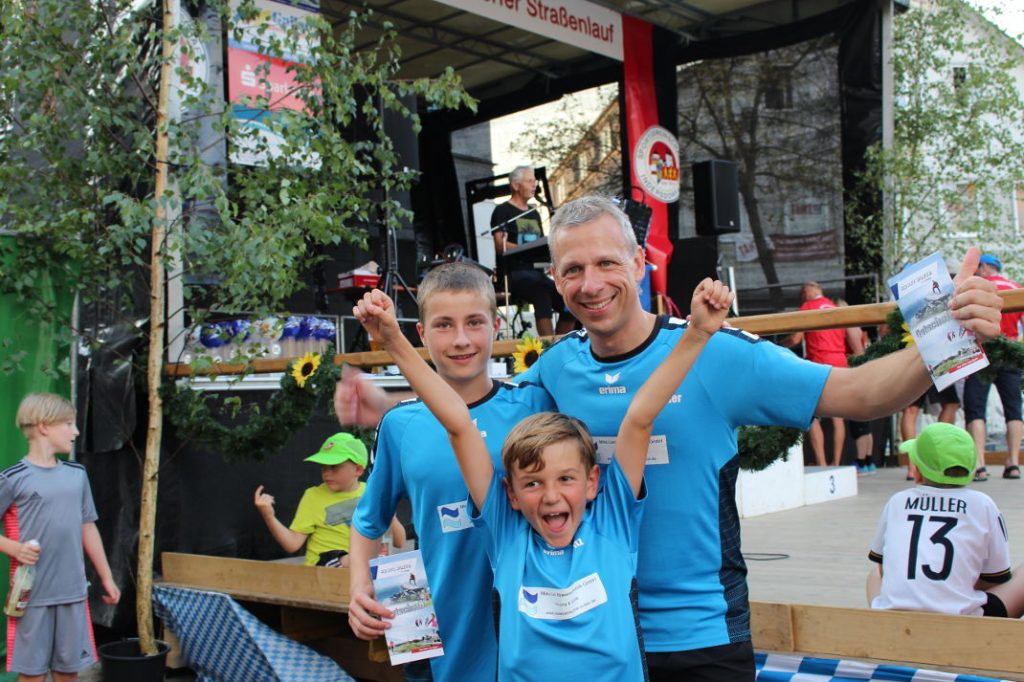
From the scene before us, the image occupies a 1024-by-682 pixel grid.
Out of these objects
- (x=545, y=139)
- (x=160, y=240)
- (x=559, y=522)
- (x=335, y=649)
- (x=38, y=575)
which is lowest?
(x=335, y=649)

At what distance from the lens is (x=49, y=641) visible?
4.44 m

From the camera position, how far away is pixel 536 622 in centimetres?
193

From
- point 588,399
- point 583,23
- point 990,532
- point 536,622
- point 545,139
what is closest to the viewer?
point 536,622

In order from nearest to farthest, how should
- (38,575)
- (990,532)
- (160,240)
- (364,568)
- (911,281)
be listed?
1. (911,281)
2. (364,568)
3. (990,532)
4. (38,575)
5. (160,240)

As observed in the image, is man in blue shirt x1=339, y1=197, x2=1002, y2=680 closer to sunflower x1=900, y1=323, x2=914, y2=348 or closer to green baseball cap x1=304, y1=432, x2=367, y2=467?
sunflower x1=900, y1=323, x2=914, y2=348

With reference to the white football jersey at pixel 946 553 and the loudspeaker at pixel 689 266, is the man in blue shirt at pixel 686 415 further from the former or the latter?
the loudspeaker at pixel 689 266

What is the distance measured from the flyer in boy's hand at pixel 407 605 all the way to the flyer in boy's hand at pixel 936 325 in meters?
1.28

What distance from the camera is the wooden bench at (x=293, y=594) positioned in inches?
182

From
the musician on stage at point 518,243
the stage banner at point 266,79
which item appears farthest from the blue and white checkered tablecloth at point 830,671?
the musician on stage at point 518,243

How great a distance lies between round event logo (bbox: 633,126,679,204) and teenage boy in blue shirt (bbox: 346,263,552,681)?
11.3m

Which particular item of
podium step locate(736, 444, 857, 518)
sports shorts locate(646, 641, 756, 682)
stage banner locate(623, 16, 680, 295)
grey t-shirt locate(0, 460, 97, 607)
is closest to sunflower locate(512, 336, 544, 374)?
sports shorts locate(646, 641, 756, 682)

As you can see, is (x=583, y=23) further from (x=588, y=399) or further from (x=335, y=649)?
(x=588, y=399)

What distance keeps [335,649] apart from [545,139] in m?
10.9

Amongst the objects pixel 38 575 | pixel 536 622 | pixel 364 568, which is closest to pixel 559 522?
pixel 536 622
